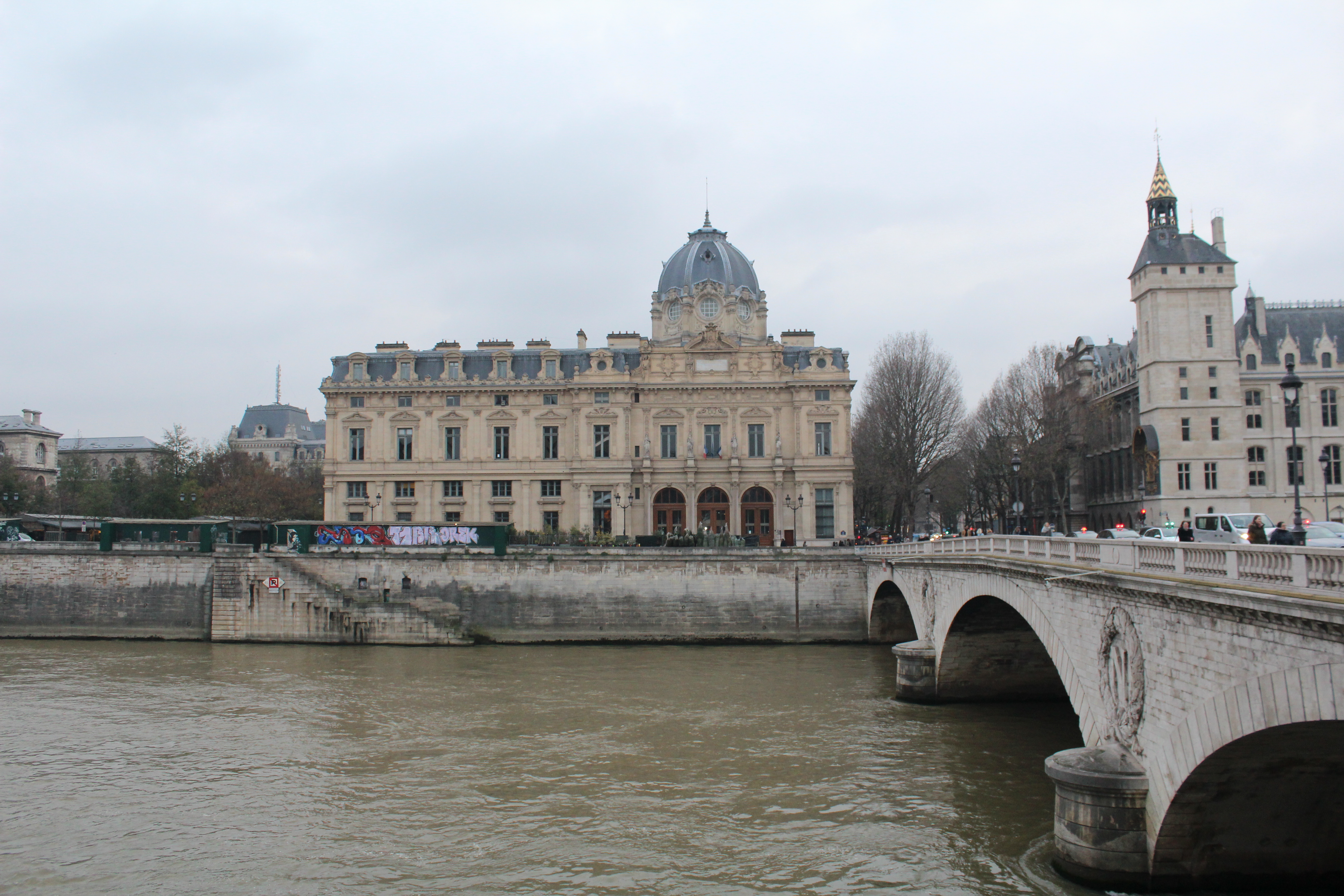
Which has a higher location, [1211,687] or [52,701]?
[1211,687]

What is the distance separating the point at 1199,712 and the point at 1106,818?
2.62 m

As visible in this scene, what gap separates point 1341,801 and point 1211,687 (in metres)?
3.46

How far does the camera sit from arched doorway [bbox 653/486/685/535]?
63000mm

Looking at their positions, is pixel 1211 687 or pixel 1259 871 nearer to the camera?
pixel 1211 687

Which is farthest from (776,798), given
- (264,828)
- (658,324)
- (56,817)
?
(658,324)

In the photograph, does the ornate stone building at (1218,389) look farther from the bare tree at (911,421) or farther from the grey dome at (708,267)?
the grey dome at (708,267)

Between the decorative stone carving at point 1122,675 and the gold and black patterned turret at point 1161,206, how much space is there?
52842mm

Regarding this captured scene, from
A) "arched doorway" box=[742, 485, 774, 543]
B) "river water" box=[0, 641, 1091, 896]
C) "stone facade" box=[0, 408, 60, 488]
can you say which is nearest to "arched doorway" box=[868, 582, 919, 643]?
"river water" box=[0, 641, 1091, 896]

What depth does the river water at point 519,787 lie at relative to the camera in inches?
638

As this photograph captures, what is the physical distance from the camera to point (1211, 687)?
477 inches

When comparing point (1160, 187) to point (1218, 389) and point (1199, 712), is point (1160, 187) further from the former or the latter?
point (1199, 712)

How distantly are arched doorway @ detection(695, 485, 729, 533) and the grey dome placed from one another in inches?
515

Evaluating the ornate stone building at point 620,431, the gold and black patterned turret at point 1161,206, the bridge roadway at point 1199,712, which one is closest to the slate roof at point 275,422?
the ornate stone building at point 620,431

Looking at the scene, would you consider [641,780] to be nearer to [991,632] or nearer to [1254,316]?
[991,632]
